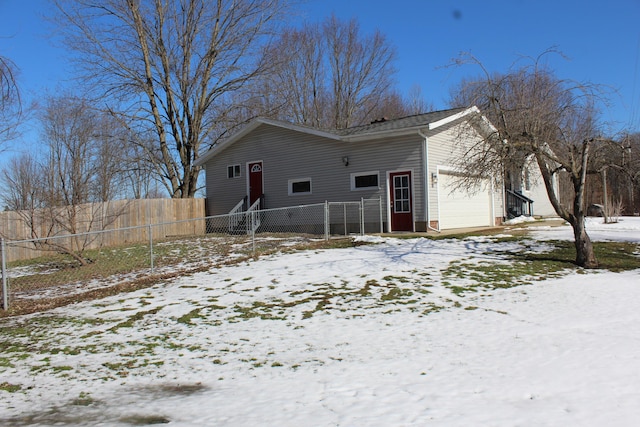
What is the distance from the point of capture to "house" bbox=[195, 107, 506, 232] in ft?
50.8

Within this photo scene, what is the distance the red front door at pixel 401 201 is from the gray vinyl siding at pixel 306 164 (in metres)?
0.24

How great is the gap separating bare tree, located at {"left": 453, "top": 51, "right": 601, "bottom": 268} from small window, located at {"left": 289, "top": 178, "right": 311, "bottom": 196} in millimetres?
8572

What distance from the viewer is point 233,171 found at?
20609mm

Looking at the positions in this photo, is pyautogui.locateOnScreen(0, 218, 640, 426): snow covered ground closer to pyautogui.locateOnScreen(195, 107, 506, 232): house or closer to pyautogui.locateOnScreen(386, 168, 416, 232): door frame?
pyautogui.locateOnScreen(386, 168, 416, 232): door frame

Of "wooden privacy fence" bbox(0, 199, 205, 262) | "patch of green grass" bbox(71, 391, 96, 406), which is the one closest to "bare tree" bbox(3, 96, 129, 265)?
"wooden privacy fence" bbox(0, 199, 205, 262)

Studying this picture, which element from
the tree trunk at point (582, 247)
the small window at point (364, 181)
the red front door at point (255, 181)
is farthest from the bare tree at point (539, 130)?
the red front door at point (255, 181)

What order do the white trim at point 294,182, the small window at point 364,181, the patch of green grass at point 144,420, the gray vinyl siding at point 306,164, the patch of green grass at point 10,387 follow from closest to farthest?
the patch of green grass at point 144,420 → the patch of green grass at point 10,387 → the gray vinyl siding at point 306,164 → the small window at point 364,181 → the white trim at point 294,182

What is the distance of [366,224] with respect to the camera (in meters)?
16.5

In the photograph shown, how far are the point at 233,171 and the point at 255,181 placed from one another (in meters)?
1.44

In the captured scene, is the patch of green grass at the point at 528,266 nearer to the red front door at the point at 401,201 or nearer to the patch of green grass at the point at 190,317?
the patch of green grass at the point at 190,317

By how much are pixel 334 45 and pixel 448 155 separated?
803 inches

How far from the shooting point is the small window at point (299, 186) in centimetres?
1809

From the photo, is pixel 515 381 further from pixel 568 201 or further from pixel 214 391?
pixel 568 201

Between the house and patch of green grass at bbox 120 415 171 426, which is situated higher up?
the house
